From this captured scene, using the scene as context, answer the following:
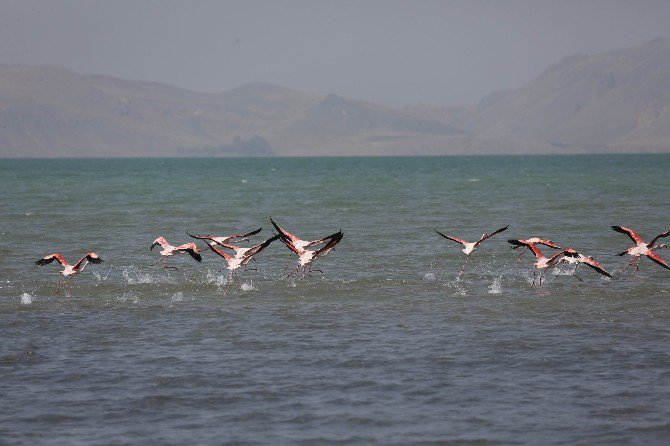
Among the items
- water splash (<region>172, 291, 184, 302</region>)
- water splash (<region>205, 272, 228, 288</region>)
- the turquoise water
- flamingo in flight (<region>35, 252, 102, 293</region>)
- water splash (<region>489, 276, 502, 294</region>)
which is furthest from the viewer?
water splash (<region>205, 272, 228, 288</region>)

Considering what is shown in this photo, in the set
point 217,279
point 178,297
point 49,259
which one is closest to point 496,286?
point 217,279

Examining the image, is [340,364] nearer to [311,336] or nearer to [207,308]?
[311,336]

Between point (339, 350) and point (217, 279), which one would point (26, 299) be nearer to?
point (217, 279)

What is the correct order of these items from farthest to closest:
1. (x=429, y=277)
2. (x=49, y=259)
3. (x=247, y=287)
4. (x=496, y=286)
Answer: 1. (x=429, y=277)
2. (x=247, y=287)
3. (x=496, y=286)
4. (x=49, y=259)

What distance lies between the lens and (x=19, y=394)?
1689 cm

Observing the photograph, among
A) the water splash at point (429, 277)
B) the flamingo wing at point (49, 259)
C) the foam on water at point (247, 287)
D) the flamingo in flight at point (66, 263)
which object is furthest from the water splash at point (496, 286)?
the flamingo wing at point (49, 259)

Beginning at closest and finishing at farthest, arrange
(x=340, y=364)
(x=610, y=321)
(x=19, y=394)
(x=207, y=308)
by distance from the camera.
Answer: (x=19, y=394), (x=340, y=364), (x=610, y=321), (x=207, y=308)

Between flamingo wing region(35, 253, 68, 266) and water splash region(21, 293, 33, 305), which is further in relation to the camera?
water splash region(21, 293, 33, 305)

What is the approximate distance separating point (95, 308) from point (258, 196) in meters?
58.3

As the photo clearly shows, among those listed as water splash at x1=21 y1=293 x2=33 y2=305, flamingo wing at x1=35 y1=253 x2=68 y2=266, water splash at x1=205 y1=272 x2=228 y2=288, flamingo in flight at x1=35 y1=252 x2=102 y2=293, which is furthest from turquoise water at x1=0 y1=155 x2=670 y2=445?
flamingo wing at x1=35 y1=253 x2=68 y2=266

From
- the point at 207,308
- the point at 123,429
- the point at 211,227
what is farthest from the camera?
the point at 211,227

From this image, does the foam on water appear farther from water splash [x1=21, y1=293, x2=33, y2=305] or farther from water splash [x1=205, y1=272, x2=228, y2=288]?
water splash [x1=21, y1=293, x2=33, y2=305]

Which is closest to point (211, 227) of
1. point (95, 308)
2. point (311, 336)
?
point (95, 308)

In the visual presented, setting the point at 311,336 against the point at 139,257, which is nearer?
the point at 311,336
